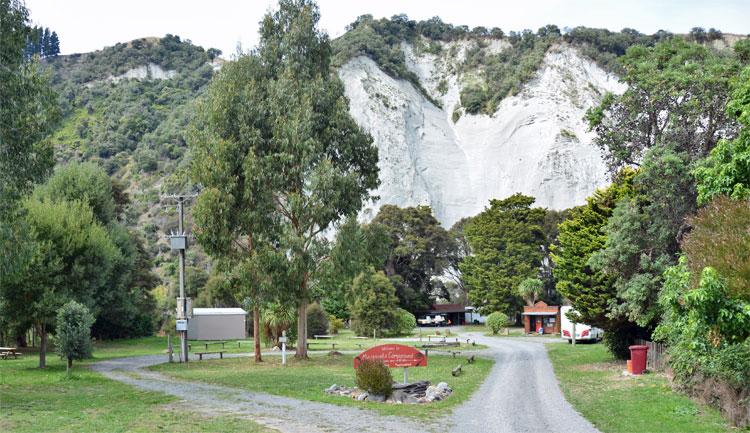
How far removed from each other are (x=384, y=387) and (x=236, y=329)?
141ft

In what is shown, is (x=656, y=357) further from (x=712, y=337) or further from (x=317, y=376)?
(x=317, y=376)

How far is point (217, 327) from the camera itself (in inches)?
2340

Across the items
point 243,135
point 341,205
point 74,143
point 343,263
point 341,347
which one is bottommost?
point 341,347

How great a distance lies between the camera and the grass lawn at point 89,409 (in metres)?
14.5

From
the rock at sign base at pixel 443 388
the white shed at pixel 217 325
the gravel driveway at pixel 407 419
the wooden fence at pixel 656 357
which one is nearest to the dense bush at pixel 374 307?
the white shed at pixel 217 325

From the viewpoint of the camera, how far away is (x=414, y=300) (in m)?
76.6

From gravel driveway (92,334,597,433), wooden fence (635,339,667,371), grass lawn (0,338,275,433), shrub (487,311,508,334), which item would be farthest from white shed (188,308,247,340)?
wooden fence (635,339,667,371)

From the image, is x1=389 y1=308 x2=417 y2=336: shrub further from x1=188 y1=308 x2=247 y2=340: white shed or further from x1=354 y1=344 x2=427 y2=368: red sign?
x1=354 y1=344 x2=427 y2=368: red sign

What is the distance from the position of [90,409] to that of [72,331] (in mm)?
13860

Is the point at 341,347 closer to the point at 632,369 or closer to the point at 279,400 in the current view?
the point at 632,369

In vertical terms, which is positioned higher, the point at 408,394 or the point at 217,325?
the point at 408,394

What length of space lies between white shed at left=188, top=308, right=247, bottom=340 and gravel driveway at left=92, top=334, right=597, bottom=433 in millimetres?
32671

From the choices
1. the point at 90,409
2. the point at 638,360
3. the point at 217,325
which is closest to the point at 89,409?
the point at 90,409

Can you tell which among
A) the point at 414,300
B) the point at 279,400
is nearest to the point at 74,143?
the point at 414,300
